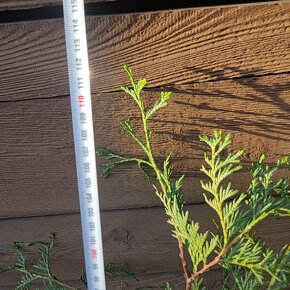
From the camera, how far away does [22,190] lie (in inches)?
50.9

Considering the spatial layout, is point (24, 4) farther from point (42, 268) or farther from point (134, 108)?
point (42, 268)

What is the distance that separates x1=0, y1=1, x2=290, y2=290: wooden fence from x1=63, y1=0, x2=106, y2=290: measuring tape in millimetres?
126

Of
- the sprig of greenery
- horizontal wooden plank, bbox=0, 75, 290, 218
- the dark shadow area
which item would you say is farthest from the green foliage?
the dark shadow area

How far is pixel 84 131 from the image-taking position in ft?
3.44

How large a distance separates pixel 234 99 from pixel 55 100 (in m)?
0.42

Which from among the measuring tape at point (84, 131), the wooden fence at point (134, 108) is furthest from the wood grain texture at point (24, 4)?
the measuring tape at point (84, 131)

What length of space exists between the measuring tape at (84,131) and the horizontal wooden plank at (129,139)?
0.16m

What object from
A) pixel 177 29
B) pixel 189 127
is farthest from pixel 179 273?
pixel 177 29

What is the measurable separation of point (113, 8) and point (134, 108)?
0.23 metres

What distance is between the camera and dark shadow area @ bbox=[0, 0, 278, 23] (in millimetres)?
1146

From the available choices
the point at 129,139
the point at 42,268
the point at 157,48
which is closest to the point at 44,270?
the point at 42,268

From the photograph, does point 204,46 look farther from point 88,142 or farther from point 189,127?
point 88,142

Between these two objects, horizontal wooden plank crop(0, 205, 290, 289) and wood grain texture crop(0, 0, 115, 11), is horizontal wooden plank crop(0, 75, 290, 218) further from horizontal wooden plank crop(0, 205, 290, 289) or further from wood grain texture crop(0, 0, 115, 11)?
wood grain texture crop(0, 0, 115, 11)

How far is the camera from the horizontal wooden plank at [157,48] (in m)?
1.11
